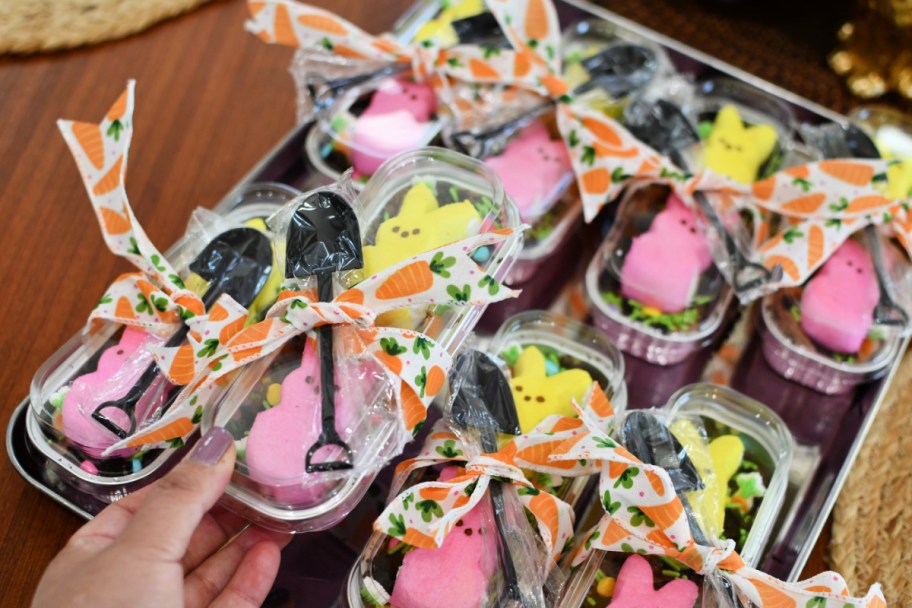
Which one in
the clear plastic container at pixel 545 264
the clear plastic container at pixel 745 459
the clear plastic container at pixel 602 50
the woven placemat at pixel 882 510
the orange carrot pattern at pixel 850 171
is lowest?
the woven placemat at pixel 882 510

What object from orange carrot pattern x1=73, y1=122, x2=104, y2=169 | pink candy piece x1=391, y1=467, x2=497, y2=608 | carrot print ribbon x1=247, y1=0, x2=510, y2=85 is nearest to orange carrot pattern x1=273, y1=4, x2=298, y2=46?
carrot print ribbon x1=247, y1=0, x2=510, y2=85

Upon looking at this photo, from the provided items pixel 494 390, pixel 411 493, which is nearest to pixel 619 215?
pixel 494 390

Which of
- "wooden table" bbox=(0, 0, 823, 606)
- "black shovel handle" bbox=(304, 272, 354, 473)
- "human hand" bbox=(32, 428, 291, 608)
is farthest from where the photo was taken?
"wooden table" bbox=(0, 0, 823, 606)

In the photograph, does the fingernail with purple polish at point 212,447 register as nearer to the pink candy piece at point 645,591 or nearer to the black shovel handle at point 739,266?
the pink candy piece at point 645,591

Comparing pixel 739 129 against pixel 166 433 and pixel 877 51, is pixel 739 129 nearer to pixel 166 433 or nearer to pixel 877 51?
pixel 877 51

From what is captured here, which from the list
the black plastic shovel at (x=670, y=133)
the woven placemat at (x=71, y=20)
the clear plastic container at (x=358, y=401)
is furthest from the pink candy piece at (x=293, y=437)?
the woven placemat at (x=71, y=20)

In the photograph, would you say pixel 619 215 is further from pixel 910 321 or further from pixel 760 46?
pixel 760 46

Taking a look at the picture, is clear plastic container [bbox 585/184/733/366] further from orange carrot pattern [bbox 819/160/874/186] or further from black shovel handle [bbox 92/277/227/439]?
black shovel handle [bbox 92/277/227/439]
